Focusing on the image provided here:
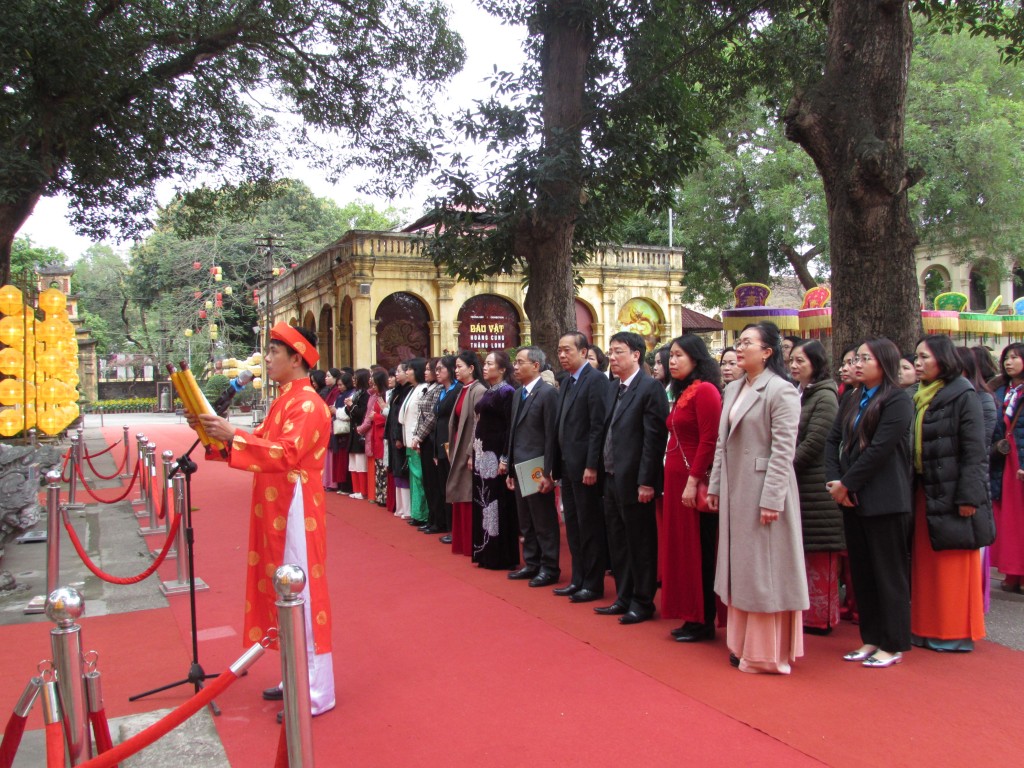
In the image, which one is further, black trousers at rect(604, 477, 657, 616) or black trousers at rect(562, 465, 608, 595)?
black trousers at rect(562, 465, 608, 595)

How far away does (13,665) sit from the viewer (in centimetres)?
483

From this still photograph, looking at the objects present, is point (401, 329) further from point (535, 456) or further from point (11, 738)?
point (11, 738)

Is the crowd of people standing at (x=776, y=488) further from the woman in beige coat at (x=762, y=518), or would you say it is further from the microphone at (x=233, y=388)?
the microphone at (x=233, y=388)

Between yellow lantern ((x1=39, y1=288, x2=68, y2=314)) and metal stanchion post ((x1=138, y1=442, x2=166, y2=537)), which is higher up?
yellow lantern ((x1=39, y1=288, x2=68, y2=314))

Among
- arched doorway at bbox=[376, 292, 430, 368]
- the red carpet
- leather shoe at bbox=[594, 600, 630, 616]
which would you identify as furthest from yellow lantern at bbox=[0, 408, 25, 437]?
arched doorway at bbox=[376, 292, 430, 368]

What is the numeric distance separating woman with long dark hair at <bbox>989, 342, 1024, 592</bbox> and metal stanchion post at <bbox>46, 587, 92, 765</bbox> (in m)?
5.63

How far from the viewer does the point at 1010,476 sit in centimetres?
604

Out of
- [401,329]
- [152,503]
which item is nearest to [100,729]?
[152,503]

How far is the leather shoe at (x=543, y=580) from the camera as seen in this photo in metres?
6.32

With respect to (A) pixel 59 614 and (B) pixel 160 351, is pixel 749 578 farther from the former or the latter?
(B) pixel 160 351

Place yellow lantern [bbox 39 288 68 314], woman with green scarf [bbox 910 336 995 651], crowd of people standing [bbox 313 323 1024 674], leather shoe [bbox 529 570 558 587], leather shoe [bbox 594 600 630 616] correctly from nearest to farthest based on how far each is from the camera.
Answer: crowd of people standing [bbox 313 323 1024 674]
woman with green scarf [bbox 910 336 995 651]
leather shoe [bbox 594 600 630 616]
leather shoe [bbox 529 570 558 587]
yellow lantern [bbox 39 288 68 314]

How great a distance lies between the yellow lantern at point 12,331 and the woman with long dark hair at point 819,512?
351 inches

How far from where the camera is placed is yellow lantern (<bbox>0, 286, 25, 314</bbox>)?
9555 millimetres

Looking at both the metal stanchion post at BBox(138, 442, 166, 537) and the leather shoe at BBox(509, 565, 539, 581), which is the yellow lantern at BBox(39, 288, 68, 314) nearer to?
the metal stanchion post at BBox(138, 442, 166, 537)
